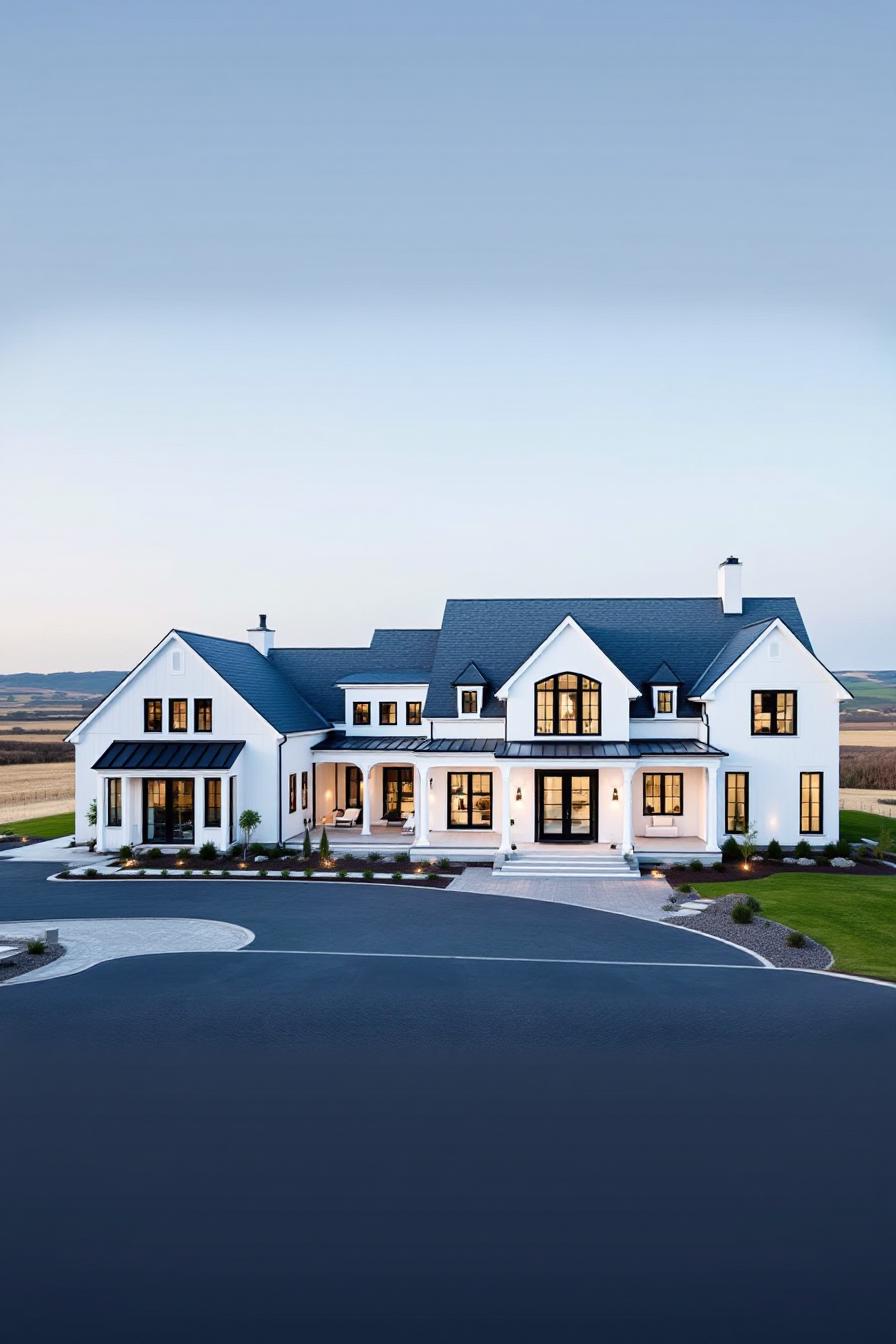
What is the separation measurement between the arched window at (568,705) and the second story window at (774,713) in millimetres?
5777

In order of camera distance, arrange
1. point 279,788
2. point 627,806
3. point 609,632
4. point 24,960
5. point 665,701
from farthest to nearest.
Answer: point 609,632 < point 665,701 < point 279,788 < point 627,806 < point 24,960

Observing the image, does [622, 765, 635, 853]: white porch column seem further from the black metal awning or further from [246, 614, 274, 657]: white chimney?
[246, 614, 274, 657]: white chimney

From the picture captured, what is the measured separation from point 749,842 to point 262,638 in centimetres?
2204

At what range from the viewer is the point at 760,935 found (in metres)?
16.9

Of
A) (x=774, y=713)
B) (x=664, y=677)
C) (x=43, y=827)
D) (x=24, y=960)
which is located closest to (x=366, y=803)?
(x=664, y=677)

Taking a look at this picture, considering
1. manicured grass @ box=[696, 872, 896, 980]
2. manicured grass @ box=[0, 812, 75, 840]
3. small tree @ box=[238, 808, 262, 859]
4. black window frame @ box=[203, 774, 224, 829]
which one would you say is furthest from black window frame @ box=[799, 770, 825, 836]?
manicured grass @ box=[0, 812, 75, 840]

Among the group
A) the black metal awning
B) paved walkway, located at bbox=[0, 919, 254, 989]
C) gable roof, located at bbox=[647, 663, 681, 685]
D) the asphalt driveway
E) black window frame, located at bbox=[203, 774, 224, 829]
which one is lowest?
paved walkway, located at bbox=[0, 919, 254, 989]

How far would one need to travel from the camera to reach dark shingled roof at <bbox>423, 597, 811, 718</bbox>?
31.2 metres

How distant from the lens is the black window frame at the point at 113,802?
28891mm

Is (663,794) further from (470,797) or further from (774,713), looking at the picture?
(470,797)

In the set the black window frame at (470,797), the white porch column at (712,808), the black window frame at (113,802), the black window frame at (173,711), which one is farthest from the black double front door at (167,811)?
the white porch column at (712,808)

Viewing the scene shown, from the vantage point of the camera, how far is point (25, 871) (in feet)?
84.5

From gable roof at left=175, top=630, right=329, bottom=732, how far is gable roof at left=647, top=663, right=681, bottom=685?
13471mm

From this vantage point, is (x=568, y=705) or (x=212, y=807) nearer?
(x=212, y=807)
